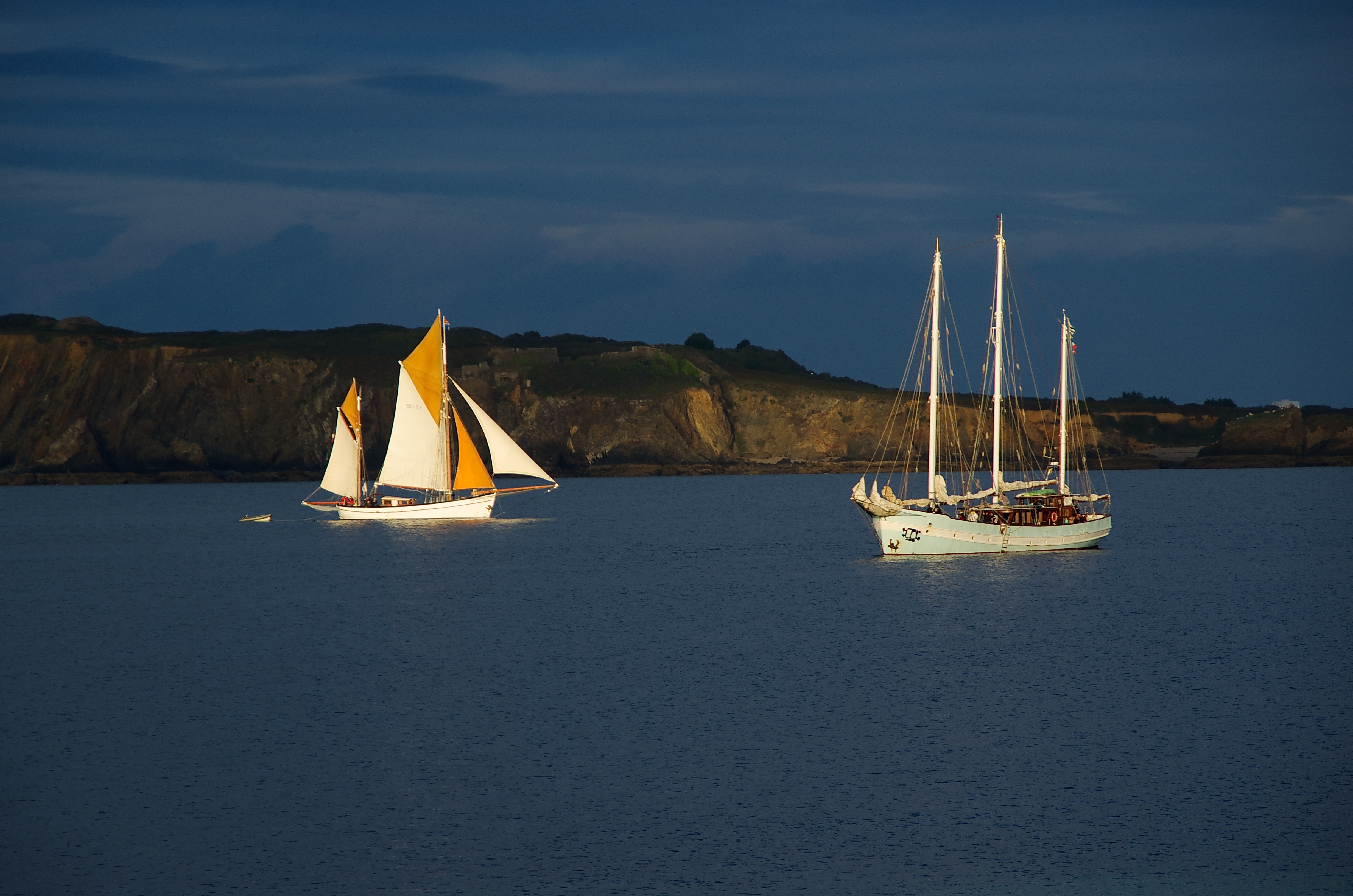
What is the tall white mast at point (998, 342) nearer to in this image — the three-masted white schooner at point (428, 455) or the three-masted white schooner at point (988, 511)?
the three-masted white schooner at point (988, 511)

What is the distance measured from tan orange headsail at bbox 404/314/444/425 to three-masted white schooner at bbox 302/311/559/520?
44 mm

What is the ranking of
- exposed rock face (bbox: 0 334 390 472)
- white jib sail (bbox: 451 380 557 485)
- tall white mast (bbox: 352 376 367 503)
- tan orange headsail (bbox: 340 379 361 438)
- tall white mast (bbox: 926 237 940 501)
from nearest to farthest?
tall white mast (bbox: 926 237 940 501) < white jib sail (bbox: 451 380 557 485) < tan orange headsail (bbox: 340 379 361 438) < tall white mast (bbox: 352 376 367 503) < exposed rock face (bbox: 0 334 390 472)

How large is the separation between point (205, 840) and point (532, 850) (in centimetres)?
484

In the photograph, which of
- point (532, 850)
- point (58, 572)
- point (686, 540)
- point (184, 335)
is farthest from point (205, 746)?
point (184, 335)

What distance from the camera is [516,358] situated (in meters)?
157

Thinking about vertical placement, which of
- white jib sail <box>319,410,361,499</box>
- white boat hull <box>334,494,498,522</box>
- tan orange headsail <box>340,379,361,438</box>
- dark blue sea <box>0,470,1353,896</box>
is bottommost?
dark blue sea <box>0,470,1353,896</box>

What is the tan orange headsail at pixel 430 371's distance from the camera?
7562cm

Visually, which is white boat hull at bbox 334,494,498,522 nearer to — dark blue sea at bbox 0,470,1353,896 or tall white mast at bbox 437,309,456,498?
tall white mast at bbox 437,309,456,498

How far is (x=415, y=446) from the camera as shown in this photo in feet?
251

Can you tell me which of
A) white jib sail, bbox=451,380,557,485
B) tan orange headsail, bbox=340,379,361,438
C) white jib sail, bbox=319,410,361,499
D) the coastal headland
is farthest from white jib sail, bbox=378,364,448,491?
the coastal headland

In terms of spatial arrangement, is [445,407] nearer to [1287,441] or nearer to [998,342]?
[998,342]

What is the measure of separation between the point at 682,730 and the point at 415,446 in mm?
52710

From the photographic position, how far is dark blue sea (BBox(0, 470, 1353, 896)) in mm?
18828

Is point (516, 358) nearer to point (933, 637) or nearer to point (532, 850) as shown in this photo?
point (933, 637)
